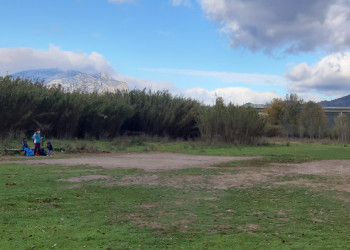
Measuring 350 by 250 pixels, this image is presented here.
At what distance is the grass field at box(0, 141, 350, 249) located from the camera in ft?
22.1

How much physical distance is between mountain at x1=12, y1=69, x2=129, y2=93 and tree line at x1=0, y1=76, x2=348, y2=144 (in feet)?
4.56

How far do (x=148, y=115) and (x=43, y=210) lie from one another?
119 ft

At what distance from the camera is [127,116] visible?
139 ft

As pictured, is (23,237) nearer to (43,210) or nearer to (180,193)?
(43,210)

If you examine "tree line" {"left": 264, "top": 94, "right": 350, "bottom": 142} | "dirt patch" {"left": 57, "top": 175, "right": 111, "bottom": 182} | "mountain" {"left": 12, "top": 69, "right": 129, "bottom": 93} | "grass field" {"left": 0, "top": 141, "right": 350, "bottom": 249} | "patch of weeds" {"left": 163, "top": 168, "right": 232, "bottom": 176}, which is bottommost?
"grass field" {"left": 0, "top": 141, "right": 350, "bottom": 249}

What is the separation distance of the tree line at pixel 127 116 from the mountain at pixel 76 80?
139cm

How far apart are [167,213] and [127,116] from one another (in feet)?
111

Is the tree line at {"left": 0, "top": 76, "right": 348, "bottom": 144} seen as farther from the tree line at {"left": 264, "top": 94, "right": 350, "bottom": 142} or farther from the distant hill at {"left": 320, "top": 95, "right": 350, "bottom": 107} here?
the distant hill at {"left": 320, "top": 95, "right": 350, "bottom": 107}

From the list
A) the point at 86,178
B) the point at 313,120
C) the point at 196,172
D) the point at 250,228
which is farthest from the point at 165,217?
the point at 313,120

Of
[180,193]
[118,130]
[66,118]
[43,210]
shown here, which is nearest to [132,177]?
[180,193]

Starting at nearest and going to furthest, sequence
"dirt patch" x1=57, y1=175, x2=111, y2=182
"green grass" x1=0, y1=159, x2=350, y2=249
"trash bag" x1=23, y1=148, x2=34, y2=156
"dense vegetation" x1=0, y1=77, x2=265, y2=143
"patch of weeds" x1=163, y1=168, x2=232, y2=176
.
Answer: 1. "green grass" x1=0, y1=159, x2=350, y2=249
2. "dirt patch" x1=57, y1=175, x2=111, y2=182
3. "patch of weeds" x1=163, y1=168, x2=232, y2=176
4. "trash bag" x1=23, y1=148, x2=34, y2=156
5. "dense vegetation" x1=0, y1=77, x2=265, y2=143

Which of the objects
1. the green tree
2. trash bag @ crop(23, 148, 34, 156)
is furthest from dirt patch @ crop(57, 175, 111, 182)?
the green tree

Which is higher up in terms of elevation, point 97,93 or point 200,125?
point 97,93

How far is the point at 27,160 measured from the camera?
19.6 metres
